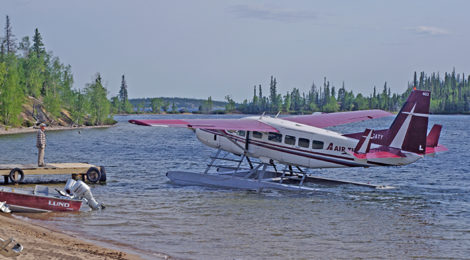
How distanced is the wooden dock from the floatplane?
2.78 meters

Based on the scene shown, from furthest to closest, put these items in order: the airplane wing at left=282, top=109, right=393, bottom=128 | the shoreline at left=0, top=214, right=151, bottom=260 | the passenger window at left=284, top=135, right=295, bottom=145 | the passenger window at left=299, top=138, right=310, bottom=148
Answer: the airplane wing at left=282, top=109, right=393, bottom=128 < the passenger window at left=284, top=135, right=295, bottom=145 < the passenger window at left=299, top=138, right=310, bottom=148 < the shoreline at left=0, top=214, right=151, bottom=260

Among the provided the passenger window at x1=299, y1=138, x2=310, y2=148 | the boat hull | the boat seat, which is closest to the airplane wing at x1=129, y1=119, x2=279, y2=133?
the passenger window at x1=299, y1=138, x2=310, y2=148

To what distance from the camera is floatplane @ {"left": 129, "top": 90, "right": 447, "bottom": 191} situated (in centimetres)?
1786

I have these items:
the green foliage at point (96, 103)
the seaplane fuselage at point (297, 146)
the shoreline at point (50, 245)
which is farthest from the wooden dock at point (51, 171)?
the green foliage at point (96, 103)

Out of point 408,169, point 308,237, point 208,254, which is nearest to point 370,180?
point 408,169

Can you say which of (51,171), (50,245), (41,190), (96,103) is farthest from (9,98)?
(50,245)

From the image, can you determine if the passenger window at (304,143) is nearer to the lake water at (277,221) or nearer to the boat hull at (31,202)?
the lake water at (277,221)

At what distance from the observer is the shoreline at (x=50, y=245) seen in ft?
33.0

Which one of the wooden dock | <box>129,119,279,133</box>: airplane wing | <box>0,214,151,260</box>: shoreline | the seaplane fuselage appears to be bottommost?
<box>0,214,151,260</box>: shoreline

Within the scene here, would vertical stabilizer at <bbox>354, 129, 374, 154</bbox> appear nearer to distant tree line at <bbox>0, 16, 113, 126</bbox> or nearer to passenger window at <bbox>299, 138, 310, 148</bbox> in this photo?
passenger window at <bbox>299, 138, 310, 148</bbox>

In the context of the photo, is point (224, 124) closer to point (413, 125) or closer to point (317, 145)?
point (317, 145)

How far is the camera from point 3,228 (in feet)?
40.1

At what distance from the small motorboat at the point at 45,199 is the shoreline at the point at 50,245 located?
148cm

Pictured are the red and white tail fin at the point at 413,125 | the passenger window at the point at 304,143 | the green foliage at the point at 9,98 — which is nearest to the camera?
the red and white tail fin at the point at 413,125
